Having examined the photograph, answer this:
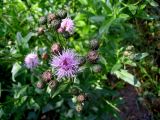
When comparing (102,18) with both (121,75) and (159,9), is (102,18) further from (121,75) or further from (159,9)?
(159,9)

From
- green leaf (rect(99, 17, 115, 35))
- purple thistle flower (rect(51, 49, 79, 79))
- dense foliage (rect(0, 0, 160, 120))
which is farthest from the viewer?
green leaf (rect(99, 17, 115, 35))

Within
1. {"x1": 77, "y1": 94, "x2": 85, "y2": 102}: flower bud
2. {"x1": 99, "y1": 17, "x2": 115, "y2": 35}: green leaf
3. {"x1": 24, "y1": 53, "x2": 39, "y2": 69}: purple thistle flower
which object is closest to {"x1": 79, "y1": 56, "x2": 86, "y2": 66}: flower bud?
{"x1": 77, "y1": 94, "x2": 85, "y2": 102}: flower bud

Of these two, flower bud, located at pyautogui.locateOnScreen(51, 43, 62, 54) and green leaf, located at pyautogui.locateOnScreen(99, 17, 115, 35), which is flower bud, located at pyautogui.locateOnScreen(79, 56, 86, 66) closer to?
flower bud, located at pyautogui.locateOnScreen(51, 43, 62, 54)

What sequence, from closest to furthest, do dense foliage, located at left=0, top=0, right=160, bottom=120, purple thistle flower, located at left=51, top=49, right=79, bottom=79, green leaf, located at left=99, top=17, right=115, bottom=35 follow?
purple thistle flower, located at left=51, top=49, right=79, bottom=79 → dense foliage, located at left=0, top=0, right=160, bottom=120 → green leaf, located at left=99, top=17, right=115, bottom=35

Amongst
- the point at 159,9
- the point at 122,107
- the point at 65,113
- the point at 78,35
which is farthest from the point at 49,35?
the point at 159,9

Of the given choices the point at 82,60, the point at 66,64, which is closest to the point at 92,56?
the point at 82,60

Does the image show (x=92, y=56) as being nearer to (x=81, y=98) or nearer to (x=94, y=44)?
(x=94, y=44)

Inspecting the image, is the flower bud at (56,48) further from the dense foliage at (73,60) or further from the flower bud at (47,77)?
the flower bud at (47,77)

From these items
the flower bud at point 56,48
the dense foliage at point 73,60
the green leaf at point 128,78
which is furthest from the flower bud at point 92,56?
the green leaf at point 128,78
